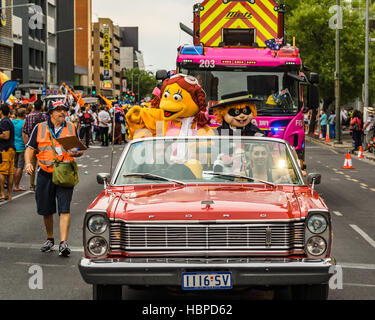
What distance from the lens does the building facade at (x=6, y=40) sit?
53719 mm

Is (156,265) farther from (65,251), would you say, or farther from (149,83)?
(149,83)

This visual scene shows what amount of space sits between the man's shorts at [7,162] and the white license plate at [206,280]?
9.91 metres

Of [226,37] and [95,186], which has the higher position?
[226,37]

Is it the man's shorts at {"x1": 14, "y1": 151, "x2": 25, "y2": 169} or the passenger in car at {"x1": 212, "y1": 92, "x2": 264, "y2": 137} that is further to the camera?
the man's shorts at {"x1": 14, "y1": 151, "x2": 25, "y2": 169}

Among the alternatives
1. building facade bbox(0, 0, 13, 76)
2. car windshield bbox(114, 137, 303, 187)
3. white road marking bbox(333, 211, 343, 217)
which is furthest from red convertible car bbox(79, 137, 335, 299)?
building facade bbox(0, 0, 13, 76)

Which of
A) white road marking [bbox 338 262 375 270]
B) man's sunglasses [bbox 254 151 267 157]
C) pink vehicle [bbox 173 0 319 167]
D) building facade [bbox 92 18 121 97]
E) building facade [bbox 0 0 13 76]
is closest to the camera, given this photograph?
man's sunglasses [bbox 254 151 267 157]

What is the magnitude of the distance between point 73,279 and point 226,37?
32.7 ft

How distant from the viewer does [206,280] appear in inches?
230

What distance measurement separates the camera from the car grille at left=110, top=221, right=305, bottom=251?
6023 mm

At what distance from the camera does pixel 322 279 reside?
587cm

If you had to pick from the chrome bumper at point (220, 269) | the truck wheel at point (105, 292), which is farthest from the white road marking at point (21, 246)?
the chrome bumper at point (220, 269)

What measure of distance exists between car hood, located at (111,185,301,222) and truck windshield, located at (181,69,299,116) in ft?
27.1

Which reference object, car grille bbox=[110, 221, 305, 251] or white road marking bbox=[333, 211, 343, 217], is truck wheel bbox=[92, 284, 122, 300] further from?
white road marking bbox=[333, 211, 343, 217]
